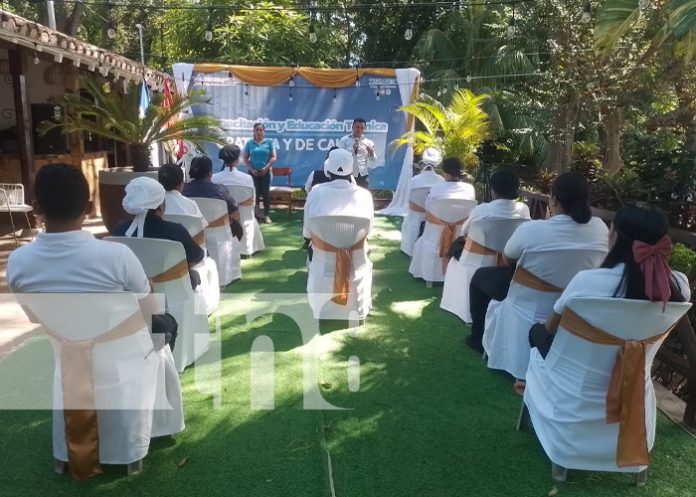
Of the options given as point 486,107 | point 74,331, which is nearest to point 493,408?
point 74,331

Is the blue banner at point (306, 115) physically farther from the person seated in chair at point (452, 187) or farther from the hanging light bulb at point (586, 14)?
the person seated in chair at point (452, 187)

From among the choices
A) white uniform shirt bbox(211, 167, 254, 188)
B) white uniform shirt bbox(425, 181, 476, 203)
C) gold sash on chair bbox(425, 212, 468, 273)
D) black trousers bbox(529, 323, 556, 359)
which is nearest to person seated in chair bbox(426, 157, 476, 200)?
white uniform shirt bbox(425, 181, 476, 203)

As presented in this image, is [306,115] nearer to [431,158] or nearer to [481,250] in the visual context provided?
[431,158]

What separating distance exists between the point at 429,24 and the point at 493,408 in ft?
48.4

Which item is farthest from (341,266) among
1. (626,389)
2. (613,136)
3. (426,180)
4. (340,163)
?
(613,136)

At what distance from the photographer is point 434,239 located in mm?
5977

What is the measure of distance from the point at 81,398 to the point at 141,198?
1.29m

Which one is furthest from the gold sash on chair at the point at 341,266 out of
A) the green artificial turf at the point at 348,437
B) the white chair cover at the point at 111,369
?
the white chair cover at the point at 111,369

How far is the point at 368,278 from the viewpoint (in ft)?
16.5

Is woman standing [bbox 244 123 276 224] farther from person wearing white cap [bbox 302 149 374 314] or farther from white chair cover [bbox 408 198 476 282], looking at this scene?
person wearing white cap [bbox 302 149 374 314]

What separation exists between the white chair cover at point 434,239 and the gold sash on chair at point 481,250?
0.93 meters

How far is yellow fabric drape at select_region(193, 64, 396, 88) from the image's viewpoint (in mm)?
10664

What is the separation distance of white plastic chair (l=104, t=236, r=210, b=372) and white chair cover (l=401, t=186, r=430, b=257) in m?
3.13

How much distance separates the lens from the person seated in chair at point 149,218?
3.49 m
